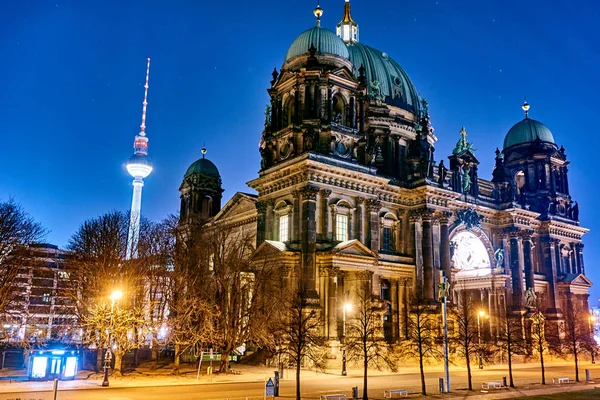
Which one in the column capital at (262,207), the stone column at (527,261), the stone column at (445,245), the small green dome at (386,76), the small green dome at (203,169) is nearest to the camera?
the column capital at (262,207)

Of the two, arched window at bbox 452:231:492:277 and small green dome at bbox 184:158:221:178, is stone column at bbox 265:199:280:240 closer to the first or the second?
arched window at bbox 452:231:492:277

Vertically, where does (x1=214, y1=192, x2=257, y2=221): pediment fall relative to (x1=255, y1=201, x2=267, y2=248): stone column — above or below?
above

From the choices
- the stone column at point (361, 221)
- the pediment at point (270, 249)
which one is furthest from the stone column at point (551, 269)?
the pediment at point (270, 249)

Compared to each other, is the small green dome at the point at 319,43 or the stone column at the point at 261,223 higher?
the small green dome at the point at 319,43

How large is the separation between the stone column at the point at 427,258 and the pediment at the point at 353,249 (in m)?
9.09

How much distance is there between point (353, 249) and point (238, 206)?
2313cm

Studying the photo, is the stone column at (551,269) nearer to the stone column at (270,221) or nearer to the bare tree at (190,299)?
the stone column at (270,221)

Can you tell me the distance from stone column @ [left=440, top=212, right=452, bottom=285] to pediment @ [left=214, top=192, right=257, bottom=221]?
70.1 feet

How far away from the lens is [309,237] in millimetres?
50750

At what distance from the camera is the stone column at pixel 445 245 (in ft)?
198

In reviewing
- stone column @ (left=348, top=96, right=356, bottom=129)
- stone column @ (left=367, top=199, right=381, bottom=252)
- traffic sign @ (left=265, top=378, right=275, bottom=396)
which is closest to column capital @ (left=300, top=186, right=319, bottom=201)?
stone column @ (left=367, top=199, right=381, bottom=252)

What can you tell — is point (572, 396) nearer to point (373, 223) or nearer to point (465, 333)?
point (465, 333)

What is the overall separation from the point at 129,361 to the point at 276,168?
2217 cm

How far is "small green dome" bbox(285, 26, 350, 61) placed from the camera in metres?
58.4
